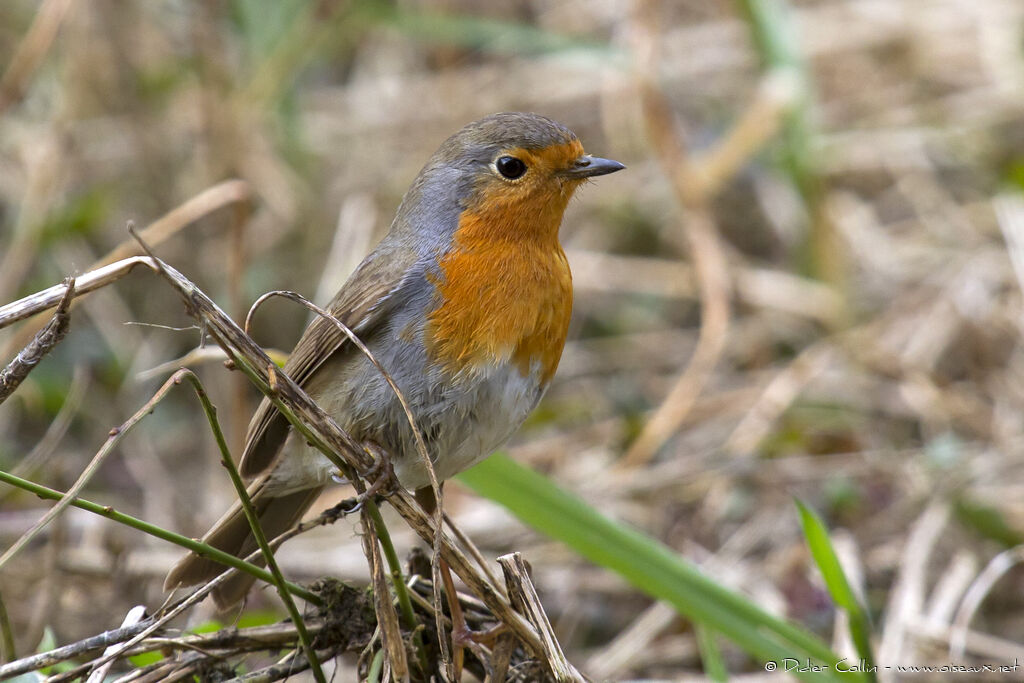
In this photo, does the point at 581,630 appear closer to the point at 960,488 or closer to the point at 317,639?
the point at 960,488

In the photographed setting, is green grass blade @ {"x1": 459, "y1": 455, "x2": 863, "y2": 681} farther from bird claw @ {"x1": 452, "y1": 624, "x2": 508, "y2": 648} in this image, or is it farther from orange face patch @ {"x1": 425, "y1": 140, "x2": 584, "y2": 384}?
bird claw @ {"x1": 452, "y1": 624, "x2": 508, "y2": 648}

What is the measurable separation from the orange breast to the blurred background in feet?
3.74

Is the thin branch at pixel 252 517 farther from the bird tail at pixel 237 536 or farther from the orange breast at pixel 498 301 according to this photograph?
the orange breast at pixel 498 301

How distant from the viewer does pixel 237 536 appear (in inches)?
118

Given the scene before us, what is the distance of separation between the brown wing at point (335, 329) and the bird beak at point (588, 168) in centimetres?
54

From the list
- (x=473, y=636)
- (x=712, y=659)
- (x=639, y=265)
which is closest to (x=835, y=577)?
(x=712, y=659)

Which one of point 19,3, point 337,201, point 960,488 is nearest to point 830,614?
point 960,488

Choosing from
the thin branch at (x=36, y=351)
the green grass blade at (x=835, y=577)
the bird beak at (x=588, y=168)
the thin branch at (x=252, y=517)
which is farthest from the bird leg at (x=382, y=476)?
the bird beak at (x=588, y=168)

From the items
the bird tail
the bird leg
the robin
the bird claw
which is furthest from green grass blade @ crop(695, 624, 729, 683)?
the bird tail

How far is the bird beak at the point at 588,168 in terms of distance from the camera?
10.2ft

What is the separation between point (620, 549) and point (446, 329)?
753 millimetres

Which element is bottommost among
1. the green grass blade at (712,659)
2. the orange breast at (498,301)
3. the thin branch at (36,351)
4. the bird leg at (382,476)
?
the green grass blade at (712,659)

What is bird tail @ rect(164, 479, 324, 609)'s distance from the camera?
281cm

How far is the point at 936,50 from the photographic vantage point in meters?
7.21
